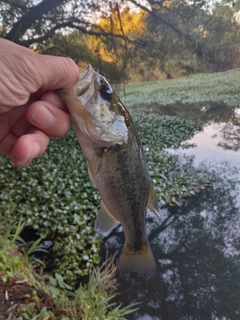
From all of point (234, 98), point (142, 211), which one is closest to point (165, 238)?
point (142, 211)

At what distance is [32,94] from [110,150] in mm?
431

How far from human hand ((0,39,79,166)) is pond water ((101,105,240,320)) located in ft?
8.88

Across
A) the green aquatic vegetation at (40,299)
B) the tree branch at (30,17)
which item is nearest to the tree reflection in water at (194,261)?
the green aquatic vegetation at (40,299)

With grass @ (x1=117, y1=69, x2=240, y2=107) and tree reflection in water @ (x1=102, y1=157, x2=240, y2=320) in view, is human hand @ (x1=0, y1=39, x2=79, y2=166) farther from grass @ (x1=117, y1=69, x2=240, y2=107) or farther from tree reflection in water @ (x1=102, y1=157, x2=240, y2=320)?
grass @ (x1=117, y1=69, x2=240, y2=107)

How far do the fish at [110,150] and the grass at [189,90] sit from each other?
192 inches

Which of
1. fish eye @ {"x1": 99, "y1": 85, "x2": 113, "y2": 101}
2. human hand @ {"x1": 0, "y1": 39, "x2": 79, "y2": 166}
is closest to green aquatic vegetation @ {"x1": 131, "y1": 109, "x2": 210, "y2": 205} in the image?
human hand @ {"x1": 0, "y1": 39, "x2": 79, "y2": 166}

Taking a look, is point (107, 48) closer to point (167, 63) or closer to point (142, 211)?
point (167, 63)

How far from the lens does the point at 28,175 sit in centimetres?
464

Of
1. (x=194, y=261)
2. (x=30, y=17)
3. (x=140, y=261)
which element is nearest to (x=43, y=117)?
(x=140, y=261)

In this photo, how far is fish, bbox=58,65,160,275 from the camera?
1137mm

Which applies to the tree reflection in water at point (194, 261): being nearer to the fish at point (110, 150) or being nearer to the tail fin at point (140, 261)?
the tail fin at point (140, 261)

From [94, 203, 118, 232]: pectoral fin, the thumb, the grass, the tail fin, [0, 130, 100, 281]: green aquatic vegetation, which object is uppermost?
the grass

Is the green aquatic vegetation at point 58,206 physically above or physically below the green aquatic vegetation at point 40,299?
above

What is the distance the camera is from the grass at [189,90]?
712cm
